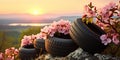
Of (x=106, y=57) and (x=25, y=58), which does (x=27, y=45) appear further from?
(x=106, y=57)

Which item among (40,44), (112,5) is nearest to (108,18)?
(112,5)

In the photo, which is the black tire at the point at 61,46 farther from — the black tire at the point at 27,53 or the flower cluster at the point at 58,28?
the black tire at the point at 27,53

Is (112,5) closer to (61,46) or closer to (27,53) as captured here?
(61,46)

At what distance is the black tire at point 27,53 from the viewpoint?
12940mm

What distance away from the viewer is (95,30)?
420 inches

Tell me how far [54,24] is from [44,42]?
1048 mm

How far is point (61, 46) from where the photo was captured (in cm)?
1060

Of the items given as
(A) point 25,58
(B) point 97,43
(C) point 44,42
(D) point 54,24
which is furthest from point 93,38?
(A) point 25,58

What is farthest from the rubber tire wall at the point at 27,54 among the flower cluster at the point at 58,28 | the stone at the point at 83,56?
the stone at the point at 83,56

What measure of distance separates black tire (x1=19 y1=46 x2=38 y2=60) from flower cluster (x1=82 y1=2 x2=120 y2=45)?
3.34 m

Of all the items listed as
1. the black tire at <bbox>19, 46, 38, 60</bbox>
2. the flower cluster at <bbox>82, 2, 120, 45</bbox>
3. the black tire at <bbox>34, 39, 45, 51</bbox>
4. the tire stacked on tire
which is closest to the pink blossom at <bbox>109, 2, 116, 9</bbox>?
the flower cluster at <bbox>82, 2, 120, 45</bbox>

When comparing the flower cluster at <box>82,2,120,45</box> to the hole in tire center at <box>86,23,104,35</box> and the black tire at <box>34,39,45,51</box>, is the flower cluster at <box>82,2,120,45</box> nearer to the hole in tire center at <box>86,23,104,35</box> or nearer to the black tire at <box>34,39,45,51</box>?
the hole in tire center at <box>86,23,104,35</box>

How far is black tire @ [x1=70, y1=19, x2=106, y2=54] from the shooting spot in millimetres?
9617

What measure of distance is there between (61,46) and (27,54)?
277 cm
